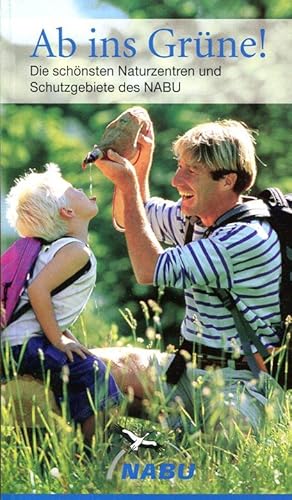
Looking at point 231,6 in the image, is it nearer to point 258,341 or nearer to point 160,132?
point 160,132

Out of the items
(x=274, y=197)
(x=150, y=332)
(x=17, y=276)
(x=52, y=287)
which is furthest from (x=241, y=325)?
(x=17, y=276)

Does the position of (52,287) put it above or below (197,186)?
below

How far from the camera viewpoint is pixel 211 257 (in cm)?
445

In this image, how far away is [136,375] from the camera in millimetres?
4586

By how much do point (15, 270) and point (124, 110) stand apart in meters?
0.71

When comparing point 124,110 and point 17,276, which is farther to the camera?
point 124,110

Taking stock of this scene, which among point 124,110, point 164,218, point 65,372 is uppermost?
point 124,110

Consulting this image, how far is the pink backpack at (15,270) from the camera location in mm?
4438

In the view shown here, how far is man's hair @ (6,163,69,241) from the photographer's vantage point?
446 cm

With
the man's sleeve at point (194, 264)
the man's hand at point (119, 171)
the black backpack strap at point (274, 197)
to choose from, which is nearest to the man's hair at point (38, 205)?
the man's hand at point (119, 171)

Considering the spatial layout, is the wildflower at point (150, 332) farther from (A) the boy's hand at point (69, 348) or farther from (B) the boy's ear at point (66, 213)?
(B) the boy's ear at point (66, 213)

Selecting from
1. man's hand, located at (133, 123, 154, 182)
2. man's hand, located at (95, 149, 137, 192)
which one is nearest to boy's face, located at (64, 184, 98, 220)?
man's hand, located at (95, 149, 137, 192)

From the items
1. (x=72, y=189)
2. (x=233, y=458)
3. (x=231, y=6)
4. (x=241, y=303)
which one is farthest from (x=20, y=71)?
(x=233, y=458)

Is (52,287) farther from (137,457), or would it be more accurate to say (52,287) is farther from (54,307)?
(137,457)
